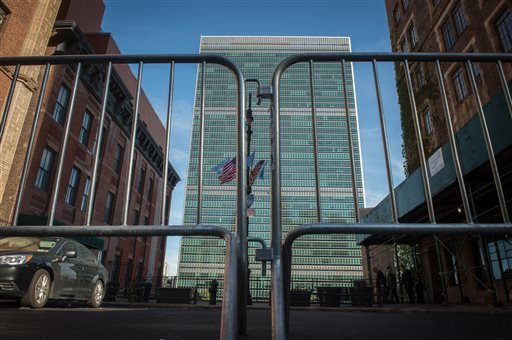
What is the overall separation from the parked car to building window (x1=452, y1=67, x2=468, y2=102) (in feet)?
57.4

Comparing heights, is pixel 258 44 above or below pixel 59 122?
above

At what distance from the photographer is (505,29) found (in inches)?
546

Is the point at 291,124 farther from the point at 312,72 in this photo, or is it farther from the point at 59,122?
the point at 312,72

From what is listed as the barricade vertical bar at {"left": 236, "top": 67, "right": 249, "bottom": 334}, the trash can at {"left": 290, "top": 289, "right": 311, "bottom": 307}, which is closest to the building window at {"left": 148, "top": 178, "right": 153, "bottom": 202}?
the trash can at {"left": 290, "top": 289, "right": 311, "bottom": 307}

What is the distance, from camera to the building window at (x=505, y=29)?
13.6m

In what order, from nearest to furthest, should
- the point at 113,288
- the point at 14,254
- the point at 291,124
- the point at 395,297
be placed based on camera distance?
the point at 14,254
the point at 113,288
the point at 395,297
the point at 291,124

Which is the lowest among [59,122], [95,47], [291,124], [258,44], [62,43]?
[59,122]

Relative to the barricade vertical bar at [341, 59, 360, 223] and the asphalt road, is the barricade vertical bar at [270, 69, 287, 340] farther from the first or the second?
the asphalt road

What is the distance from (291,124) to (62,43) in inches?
3566

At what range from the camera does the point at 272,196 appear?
86.4 inches

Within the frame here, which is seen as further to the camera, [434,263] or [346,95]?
[434,263]

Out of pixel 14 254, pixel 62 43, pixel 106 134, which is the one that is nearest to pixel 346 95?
pixel 14 254

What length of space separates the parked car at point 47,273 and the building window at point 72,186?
40.7 ft

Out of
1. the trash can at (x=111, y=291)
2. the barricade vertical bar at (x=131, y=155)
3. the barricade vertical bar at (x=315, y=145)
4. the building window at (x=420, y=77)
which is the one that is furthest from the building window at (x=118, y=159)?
the barricade vertical bar at (x=315, y=145)
